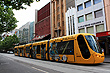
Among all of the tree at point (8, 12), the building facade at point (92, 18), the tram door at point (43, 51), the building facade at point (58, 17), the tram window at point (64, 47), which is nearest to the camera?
the tree at point (8, 12)

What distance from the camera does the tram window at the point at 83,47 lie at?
34.7ft

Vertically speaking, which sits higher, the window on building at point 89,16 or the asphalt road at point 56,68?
the window on building at point 89,16

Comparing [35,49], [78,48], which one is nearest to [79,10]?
[35,49]

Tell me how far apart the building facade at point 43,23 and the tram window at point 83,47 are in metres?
35.1

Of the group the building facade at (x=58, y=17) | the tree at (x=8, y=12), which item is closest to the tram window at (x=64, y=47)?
the tree at (x=8, y=12)

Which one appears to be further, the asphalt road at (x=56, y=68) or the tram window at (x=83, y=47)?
the tram window at (x=83, y=47)

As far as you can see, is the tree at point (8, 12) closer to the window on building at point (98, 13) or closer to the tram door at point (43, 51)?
the tram door at point (43, 51)

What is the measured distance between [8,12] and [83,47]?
1532 centimetres

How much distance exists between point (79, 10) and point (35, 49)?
16036 mm

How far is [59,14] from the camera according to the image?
3994 centimetres

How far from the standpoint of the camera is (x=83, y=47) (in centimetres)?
1097

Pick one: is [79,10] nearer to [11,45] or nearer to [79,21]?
[79,21]

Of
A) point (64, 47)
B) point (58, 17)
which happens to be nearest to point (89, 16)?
point (58, 17)

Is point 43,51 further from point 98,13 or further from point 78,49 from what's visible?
point 98,13
